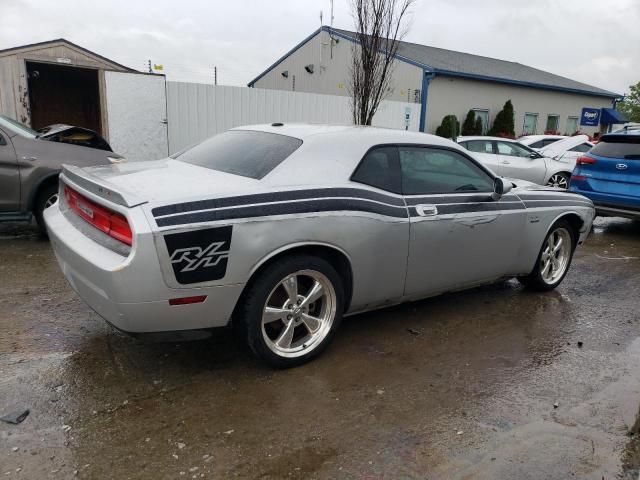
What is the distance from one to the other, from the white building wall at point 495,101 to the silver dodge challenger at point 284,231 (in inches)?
631

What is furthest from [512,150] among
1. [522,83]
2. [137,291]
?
[522,83]

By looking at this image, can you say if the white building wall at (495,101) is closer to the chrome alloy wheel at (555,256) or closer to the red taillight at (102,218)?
the chrome alloy wheel at (555,256)

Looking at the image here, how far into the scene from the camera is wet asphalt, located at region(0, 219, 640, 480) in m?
2.67

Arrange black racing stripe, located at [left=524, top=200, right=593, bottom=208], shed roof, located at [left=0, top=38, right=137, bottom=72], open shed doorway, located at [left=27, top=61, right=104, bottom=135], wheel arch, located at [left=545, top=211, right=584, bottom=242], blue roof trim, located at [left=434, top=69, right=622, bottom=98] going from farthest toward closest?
blue roof trim, located at [left=434, top=69, right=622, bottom=98]
open shed doorway, located at [left=27, top=61, right=104, bottom=135]
shed roof, located at [left=0, top=38, right=137, bottom=72]
wheel arch, located at [left=545, top=211, right=584, bottom=242]
black racing stripe, located at [left=524, top=200, right=593, bottom=208]

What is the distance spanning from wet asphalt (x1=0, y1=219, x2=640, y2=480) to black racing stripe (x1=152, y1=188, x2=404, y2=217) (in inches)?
39.6

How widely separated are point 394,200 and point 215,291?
4.88 feet

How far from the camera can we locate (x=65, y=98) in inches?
568

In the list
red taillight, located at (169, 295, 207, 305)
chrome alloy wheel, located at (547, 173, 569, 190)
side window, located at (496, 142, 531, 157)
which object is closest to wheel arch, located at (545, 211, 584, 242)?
red taillight, located at (169, 295, 207, 305)

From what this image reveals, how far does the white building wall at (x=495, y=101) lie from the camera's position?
20.0 meters

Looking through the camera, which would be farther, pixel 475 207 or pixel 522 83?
pixel 522 83

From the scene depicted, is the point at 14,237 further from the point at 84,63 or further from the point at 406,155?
the point at 84,63

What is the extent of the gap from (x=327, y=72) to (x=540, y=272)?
19756mm

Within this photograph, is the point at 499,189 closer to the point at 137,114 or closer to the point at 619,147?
the point at 619,147

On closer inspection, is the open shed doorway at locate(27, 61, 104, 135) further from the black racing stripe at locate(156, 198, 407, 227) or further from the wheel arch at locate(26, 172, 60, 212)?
the black racing stripe at locate(156, 198, 407, 227)
